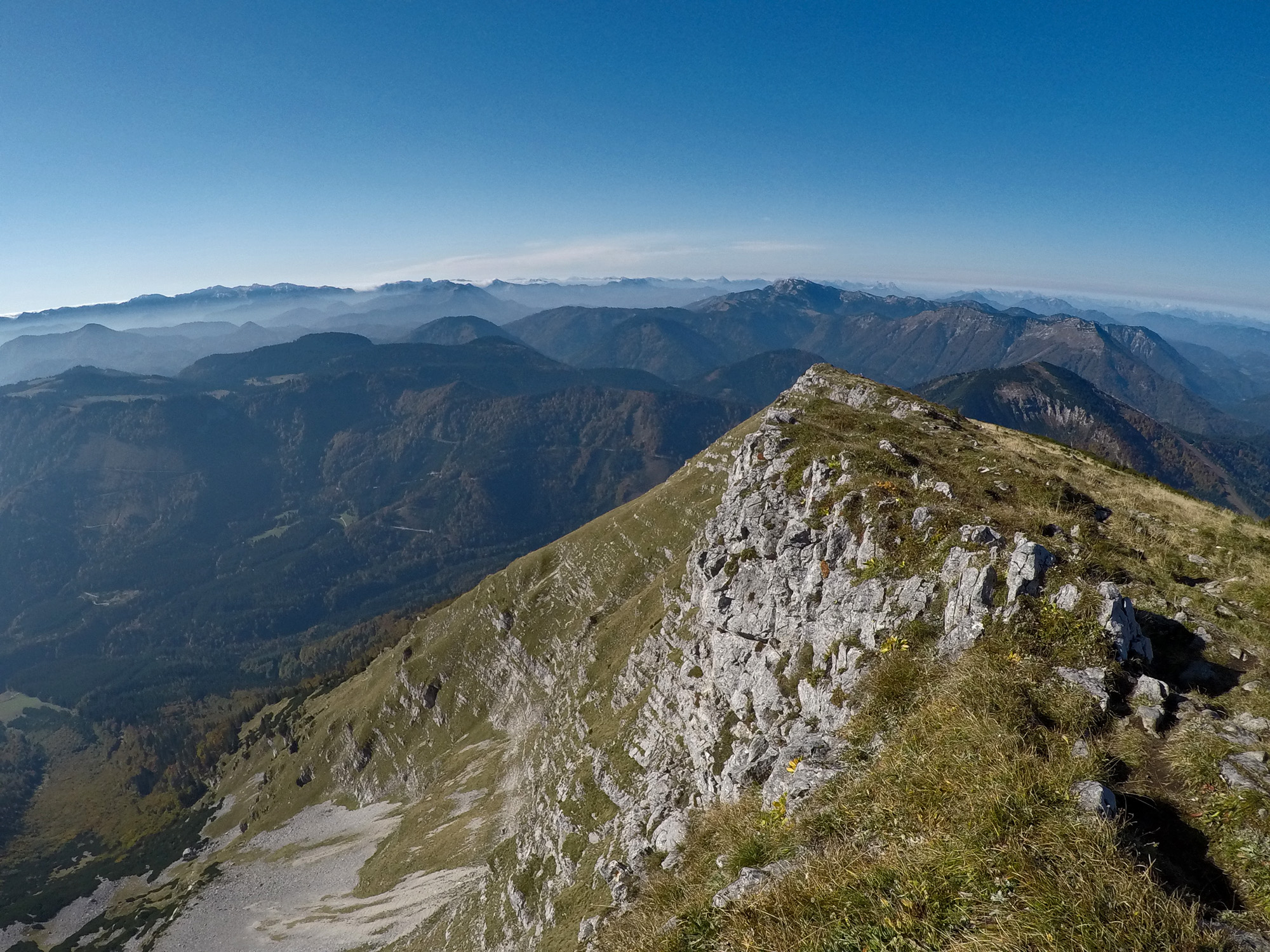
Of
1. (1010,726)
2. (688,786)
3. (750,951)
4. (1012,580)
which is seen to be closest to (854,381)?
(688,786)

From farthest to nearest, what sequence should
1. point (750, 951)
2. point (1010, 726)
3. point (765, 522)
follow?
point (765, 522) < point (1010, 726) < point (750, 951)

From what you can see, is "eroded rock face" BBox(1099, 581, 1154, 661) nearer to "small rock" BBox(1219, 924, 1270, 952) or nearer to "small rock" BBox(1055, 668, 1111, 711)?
"small rock" BBox(1055, 668, 1111, 711)

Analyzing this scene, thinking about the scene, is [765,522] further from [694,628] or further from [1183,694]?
[1183,694]

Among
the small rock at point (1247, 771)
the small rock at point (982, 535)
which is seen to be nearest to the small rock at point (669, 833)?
the small rock at point (1247, 771)

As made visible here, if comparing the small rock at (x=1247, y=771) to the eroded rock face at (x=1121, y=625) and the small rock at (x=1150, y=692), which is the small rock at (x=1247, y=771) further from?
the eroded rock face at (x=1121, y=625)

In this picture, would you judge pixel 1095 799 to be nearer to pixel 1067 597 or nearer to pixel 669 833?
pixel 1067 597

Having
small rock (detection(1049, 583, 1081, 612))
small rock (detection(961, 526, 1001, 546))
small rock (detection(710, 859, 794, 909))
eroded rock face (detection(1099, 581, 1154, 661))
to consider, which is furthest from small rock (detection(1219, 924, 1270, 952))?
small rock (detection(961, 526, 1001, 546))

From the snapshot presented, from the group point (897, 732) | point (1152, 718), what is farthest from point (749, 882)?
point (1152, 718)
